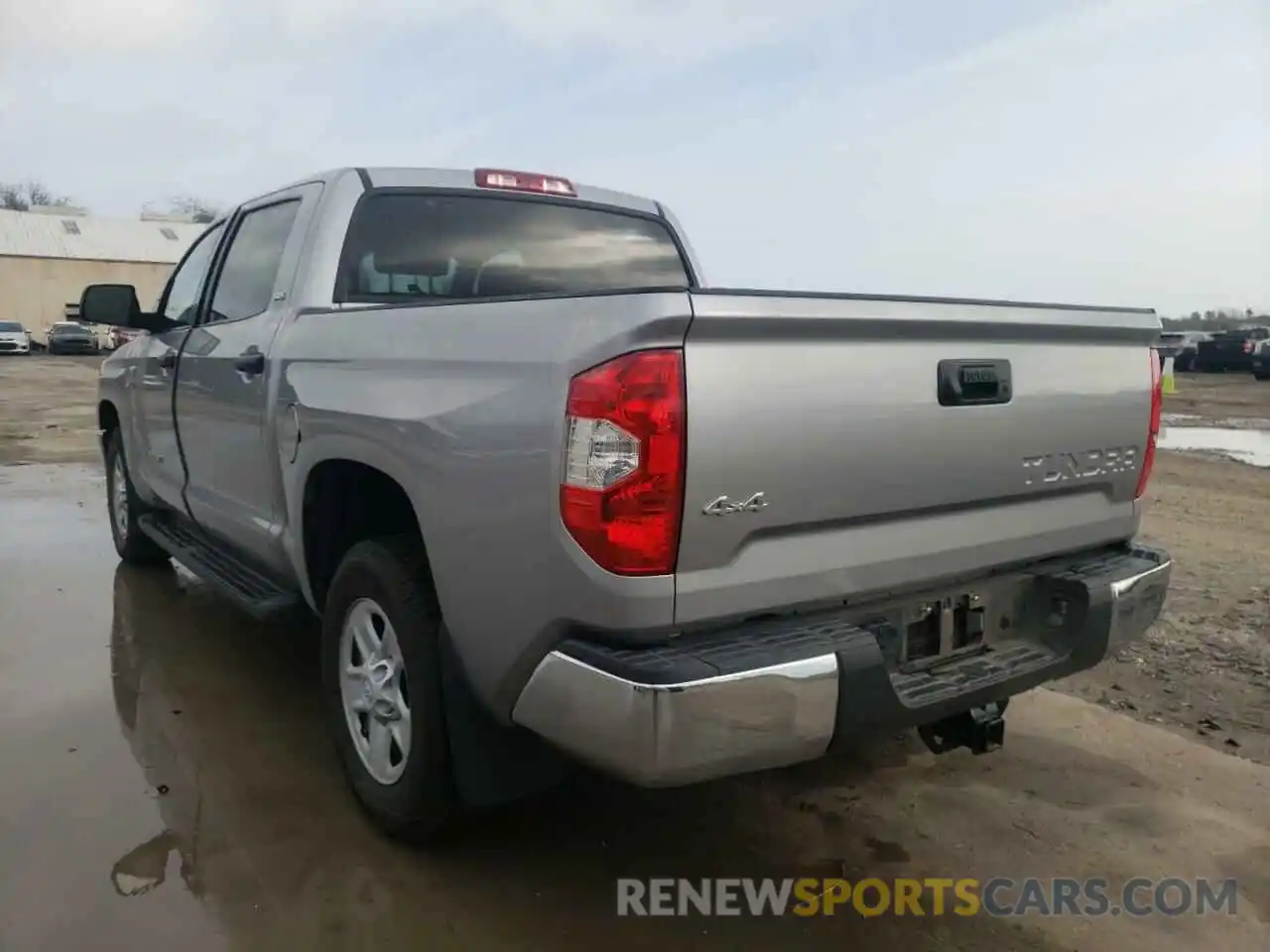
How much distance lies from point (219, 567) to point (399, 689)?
5.65 feet

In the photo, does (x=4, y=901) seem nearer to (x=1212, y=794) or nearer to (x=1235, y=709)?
(x=1212, y=794)

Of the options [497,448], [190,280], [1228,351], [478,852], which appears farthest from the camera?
[1228,351]

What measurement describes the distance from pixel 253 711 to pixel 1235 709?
12.3 feet

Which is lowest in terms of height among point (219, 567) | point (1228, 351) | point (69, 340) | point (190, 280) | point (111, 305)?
point (69, 340)

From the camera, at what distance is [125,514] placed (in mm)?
6016

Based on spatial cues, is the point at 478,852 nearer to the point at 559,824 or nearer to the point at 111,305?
the point at 559,824

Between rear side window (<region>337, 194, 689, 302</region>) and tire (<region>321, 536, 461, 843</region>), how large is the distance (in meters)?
1.11

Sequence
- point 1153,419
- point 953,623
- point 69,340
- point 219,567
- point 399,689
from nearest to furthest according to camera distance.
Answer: point 953,623 < point 399,689 < point 1153,419 < point 219,567 < point 69,340

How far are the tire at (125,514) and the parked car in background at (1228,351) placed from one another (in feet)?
98.7

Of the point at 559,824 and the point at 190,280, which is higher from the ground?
the point at 190,280

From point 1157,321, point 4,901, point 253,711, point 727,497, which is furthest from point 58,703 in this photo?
point 1157,321

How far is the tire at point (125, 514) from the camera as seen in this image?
19.2 feet

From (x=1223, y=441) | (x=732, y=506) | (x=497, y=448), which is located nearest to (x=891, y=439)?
(x=732, y=506)

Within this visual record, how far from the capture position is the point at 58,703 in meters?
4.00
